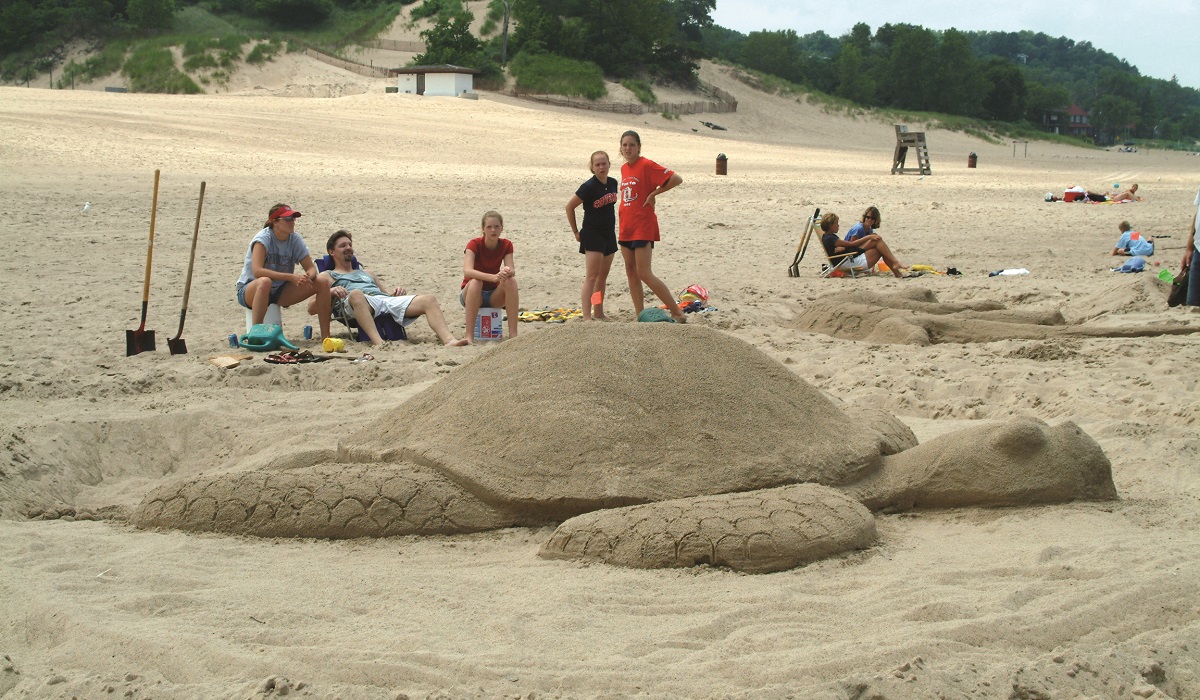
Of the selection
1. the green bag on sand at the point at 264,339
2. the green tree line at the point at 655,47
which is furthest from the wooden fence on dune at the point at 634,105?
the green bag on sand at the point at 264,339

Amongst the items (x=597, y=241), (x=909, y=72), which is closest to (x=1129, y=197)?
(x=597, y=241)

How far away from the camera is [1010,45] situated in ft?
616

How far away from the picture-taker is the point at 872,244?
1079 centimetres

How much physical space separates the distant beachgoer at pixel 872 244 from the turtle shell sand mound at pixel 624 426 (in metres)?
6.89

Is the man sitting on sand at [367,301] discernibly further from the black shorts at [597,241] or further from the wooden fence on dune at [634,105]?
the wooden fence on dune at [634,105]

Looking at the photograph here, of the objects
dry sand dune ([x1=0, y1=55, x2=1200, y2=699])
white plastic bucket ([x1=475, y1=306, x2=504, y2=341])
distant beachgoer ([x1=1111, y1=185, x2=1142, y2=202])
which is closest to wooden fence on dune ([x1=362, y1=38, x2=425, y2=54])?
distant beachgoer ([x1=1111, y1=185, x2=1142, y2=202])

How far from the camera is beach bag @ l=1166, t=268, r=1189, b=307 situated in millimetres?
7820

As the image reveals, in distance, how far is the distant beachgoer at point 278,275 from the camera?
7.06 meters

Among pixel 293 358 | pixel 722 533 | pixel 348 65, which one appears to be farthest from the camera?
pixel 348 65

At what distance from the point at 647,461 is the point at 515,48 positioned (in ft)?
152

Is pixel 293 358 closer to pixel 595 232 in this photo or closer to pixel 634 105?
pixel 595 232

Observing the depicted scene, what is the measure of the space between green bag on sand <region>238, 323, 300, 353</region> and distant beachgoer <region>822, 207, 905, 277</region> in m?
6.30

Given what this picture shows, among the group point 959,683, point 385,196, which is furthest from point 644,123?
point 959,683

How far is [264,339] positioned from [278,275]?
57cm
